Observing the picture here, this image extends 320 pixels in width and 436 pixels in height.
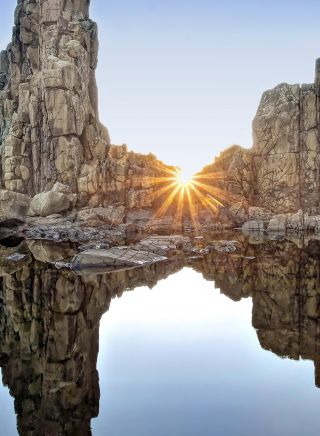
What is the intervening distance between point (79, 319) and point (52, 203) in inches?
1564

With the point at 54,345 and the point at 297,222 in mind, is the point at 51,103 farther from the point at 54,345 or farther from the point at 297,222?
the point at 54,345

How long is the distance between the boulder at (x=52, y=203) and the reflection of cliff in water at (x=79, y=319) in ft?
84.5

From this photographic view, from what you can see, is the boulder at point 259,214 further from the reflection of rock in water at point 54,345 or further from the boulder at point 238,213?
the reflection of rock in water at point 54,345

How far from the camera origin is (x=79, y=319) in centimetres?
1398

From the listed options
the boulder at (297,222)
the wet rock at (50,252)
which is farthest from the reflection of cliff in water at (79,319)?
the boulder at (297,222)

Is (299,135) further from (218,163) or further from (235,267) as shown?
(235,267)

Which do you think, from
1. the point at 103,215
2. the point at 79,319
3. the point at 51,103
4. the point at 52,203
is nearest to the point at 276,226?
the point at 103,215

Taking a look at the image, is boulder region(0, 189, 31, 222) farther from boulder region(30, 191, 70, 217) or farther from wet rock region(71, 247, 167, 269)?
wet rock region(71, 247, 167, 269)

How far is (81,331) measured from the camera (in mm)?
12758

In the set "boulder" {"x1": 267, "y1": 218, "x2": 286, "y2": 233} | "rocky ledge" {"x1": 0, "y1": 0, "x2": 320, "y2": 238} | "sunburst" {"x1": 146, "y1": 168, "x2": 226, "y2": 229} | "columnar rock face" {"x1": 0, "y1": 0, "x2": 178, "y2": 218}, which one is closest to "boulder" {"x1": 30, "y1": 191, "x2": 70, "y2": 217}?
"rocky ledge" {"x1": 0, "y1": 0, "x2": 320, "y2": 238}

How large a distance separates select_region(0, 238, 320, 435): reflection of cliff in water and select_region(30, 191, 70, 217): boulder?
25748 millimetres

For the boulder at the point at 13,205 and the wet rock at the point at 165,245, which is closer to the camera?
the wet rock at the point at 165,245

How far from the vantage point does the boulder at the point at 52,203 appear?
51.7 metres

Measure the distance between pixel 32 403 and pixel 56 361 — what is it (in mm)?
2121
